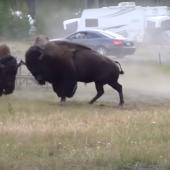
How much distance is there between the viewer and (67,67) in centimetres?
2089

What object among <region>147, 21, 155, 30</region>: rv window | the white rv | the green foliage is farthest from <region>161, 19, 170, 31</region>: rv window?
the green foliage

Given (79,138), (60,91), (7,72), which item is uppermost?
(79,138)

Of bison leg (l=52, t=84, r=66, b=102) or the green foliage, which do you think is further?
the green foliage

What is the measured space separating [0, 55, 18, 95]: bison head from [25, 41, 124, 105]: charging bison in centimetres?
42

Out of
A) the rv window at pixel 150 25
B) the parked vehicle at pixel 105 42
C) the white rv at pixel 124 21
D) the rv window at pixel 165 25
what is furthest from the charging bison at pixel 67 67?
the rv window at pixel 165 25

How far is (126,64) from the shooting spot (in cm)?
3725

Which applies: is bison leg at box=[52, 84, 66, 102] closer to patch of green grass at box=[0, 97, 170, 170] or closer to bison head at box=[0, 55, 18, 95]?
bison head at box=[0, 55, 18, 95]

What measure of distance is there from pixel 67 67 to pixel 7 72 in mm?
1562

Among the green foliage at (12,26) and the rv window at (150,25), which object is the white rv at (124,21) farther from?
the green foliage at (12,26)

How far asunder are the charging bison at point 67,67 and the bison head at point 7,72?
0.42 m

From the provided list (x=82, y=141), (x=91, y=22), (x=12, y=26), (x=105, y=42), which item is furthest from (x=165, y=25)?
(x=82, y=141)

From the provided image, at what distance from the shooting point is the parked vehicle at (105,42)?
4166cm

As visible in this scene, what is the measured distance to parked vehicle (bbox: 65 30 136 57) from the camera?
137ft

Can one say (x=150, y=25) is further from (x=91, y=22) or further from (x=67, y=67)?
(x=67, y=67)
